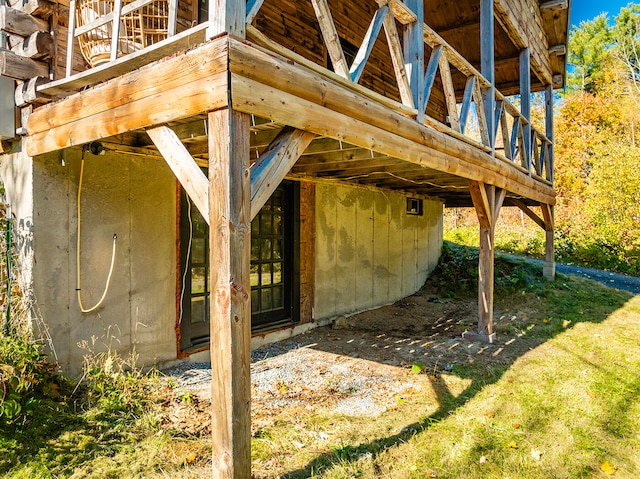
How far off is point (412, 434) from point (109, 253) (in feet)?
10.1

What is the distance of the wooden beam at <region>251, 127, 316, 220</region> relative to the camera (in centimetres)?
224

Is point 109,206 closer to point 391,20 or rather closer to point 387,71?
point 391,20

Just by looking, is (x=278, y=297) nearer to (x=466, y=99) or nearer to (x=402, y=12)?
(x=466, y=99)

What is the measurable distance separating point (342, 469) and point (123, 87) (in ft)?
9.04

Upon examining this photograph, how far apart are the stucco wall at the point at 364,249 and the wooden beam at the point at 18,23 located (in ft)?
12.6

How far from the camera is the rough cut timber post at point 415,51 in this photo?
3.76m

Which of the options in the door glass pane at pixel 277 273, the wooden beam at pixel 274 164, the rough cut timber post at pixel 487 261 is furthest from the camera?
the door glass pane at pixel 277 273

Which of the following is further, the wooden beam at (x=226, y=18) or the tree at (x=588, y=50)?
the tree at (x=588, y=50)

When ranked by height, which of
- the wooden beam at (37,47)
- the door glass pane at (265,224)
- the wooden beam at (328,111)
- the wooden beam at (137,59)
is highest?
the wooden beam at (37,47)

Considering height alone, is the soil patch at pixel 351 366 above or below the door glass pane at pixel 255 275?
below

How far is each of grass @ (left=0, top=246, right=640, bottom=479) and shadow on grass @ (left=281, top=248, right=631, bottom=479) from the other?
0.02 metres

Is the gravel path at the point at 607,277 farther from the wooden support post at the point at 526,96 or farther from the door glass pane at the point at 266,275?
the door glass pane at the point at 266,275

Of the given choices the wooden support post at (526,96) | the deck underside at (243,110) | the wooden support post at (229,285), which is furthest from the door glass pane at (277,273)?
the wooden support post at (526,96)

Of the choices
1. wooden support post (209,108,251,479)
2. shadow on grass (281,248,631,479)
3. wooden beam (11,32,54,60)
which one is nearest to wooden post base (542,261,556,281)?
shadow on grass (281,248,631,479)
